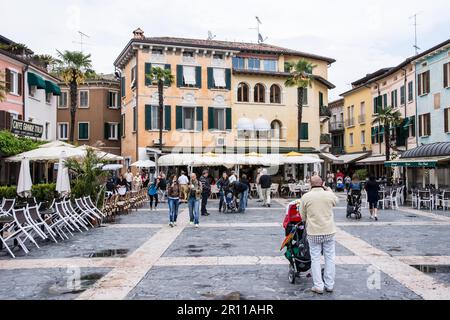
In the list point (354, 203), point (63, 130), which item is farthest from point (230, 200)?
point (63, 130)

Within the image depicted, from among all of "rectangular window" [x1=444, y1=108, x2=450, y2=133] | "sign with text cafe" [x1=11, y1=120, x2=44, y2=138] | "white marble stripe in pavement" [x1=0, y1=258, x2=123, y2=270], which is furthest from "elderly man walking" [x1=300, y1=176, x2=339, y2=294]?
"rectangular window" [x1=444, y1=108, x2=450, y2=133]

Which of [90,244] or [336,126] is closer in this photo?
[90,244]

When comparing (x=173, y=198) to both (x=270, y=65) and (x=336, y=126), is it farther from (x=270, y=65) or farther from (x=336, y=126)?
(x=336, y=126)

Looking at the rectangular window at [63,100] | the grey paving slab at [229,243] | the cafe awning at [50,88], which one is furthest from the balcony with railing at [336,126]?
the grey paving slab at [229,243]

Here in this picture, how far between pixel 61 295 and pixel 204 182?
10.8 metres

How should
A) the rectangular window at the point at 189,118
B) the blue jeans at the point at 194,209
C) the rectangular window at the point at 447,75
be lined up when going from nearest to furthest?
the blue jeans at the point at 194,209 → the rectangular window at the point at 447,75 → the rectangular window at the point at 189,118

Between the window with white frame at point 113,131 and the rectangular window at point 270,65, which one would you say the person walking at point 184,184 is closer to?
the rectangular window at point 270,65

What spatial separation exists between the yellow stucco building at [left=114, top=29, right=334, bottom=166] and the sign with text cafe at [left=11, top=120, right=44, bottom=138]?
34.0 feet

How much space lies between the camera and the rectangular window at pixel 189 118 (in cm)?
3419

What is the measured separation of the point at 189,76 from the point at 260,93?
5837 mm

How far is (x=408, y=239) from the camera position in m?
11.3

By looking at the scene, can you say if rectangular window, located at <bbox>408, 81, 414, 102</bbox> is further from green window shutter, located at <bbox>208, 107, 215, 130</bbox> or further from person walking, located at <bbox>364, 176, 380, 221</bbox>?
person walking, located at <bbox>364, 176, 380, 221</bbox>

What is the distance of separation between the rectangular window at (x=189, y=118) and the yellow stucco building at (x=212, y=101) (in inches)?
2.3
